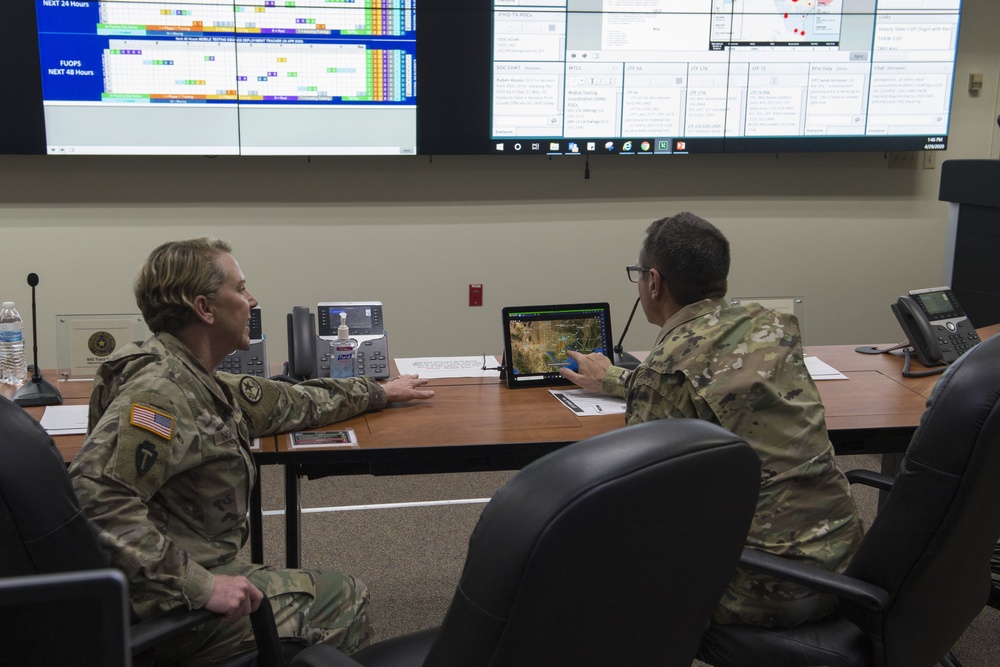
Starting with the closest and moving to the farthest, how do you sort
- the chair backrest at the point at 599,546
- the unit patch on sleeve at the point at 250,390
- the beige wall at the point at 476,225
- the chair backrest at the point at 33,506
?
the chair backrest at the point at 599,546 → the chair backrest at the point at 33,506 → the unit patch on sleeve at the point at 250,390 → the beige wall at the point at 476,225

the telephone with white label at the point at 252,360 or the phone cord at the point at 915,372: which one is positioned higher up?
the telephone with white label at the point at 252,360

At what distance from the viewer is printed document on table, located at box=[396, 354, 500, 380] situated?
9.07 ft

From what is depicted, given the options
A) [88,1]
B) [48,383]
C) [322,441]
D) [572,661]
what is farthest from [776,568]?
[88,1]

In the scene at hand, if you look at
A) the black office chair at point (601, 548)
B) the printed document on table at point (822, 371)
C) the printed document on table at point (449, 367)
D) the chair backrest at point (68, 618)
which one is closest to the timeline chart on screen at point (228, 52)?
the printed document on table at point (449, 367)

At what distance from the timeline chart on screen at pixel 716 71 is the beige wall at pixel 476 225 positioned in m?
0.22

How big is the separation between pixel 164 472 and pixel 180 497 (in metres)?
0.11

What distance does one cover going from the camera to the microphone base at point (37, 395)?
7.75ft

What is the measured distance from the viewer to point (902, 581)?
59.8 inches

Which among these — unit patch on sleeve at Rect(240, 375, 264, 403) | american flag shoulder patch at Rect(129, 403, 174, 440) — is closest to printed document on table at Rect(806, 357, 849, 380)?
unit patch on sleeve at Rect(240, 375, 264, 403)

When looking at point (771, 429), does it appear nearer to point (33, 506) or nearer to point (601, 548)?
point (601, 548)

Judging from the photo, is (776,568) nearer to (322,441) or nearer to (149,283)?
(322,441)

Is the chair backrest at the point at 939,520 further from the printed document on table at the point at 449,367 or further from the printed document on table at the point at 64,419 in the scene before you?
the printed document on table at the point at 64,419

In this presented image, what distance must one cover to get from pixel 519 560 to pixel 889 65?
4168 millimetres

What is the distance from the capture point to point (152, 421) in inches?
61.5
